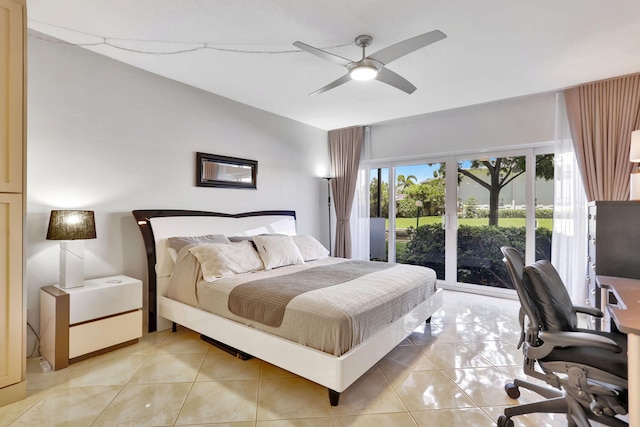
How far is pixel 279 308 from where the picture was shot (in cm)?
209

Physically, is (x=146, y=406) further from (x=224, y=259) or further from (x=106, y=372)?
(x=224, y=259)

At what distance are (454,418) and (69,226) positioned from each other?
302 cm

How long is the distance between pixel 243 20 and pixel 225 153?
184 cm

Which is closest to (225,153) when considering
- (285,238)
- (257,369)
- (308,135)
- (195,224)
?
(195,224)

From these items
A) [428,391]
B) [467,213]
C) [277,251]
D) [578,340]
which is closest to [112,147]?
[277,251]

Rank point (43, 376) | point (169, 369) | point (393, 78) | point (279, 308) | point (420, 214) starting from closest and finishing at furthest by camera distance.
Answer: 1. point (279, 308)
2. point (43, 376)
3. point (169, 369)
4. point (393, 78)
5. point (420, 214)

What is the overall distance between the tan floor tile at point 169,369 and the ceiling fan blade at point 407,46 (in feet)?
8.86

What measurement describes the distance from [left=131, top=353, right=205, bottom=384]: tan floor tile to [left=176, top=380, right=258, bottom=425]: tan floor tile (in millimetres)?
191

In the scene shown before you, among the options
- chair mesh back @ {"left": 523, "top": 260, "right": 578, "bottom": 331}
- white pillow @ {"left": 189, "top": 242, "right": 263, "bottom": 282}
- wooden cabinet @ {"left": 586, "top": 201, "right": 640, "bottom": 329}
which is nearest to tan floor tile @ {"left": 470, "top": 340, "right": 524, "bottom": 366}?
wooden cabinet @ {"left": 586, "top": 201, "right": 640, "bottom": 329}

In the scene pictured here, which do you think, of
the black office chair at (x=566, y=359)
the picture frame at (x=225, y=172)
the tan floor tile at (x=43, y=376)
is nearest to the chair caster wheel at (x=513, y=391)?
the black office chair at (x=566, y=359)

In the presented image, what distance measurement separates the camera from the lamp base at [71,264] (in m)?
2.42

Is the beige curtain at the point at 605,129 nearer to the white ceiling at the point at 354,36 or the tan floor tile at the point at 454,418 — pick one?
the white ceiling at the point at 354,36

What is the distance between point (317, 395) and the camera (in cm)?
200

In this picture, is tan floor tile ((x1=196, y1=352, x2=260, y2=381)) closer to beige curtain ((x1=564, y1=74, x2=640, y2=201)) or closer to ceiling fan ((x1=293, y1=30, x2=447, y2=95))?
ceiling fan ((x1=293, y1=30, x2=447, y2=95))
